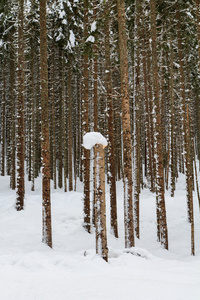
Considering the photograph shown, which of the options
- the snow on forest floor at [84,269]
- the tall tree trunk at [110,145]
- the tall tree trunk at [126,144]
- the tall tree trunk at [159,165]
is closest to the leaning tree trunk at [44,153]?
the snow on forest floor at [84,269]

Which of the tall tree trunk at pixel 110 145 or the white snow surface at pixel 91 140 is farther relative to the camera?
the tall tree trunk at pixel 110 145

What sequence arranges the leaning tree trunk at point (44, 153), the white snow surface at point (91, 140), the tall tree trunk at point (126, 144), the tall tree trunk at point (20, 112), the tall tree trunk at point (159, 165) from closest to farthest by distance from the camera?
1. the white snow surface at point (91, 140)
2. the tall tree trunk at point (126, 144)
3. the leaning tree trunk at point (44, 153)
4. the tall tree trunk at point (159, 165)
5. the tall tree trunk at point (20, 112)

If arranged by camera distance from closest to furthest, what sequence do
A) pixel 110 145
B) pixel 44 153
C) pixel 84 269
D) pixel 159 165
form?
pixel 84 269
pixel 44 153
pixel 159 165
pixel 110 145

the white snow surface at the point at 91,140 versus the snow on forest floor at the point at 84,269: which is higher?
the white snow surface at the point at 91,140

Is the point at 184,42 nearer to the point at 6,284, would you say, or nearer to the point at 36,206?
the point at 36,206

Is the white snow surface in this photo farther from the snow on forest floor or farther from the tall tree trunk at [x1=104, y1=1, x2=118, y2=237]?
the tall tree trunk at [x1=104, y1=1, x2=118, y2=237]

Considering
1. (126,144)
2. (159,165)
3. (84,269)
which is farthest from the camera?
(159,165)

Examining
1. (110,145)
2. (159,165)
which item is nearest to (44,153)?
(110,145)

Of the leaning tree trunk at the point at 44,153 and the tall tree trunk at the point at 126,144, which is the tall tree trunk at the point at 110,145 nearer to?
the tall tree trunk at the point at 126,144

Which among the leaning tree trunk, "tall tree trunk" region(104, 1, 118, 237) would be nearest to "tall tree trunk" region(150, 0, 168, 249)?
"tall tree trunk" region(104, 1, 118, 237)

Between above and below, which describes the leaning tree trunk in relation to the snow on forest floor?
above

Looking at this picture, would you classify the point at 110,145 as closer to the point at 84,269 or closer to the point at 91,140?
the point at 91,140

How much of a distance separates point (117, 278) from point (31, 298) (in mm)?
1466

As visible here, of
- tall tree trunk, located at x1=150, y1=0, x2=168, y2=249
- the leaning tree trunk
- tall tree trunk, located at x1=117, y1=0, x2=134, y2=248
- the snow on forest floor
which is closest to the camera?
the snow on forest floor
